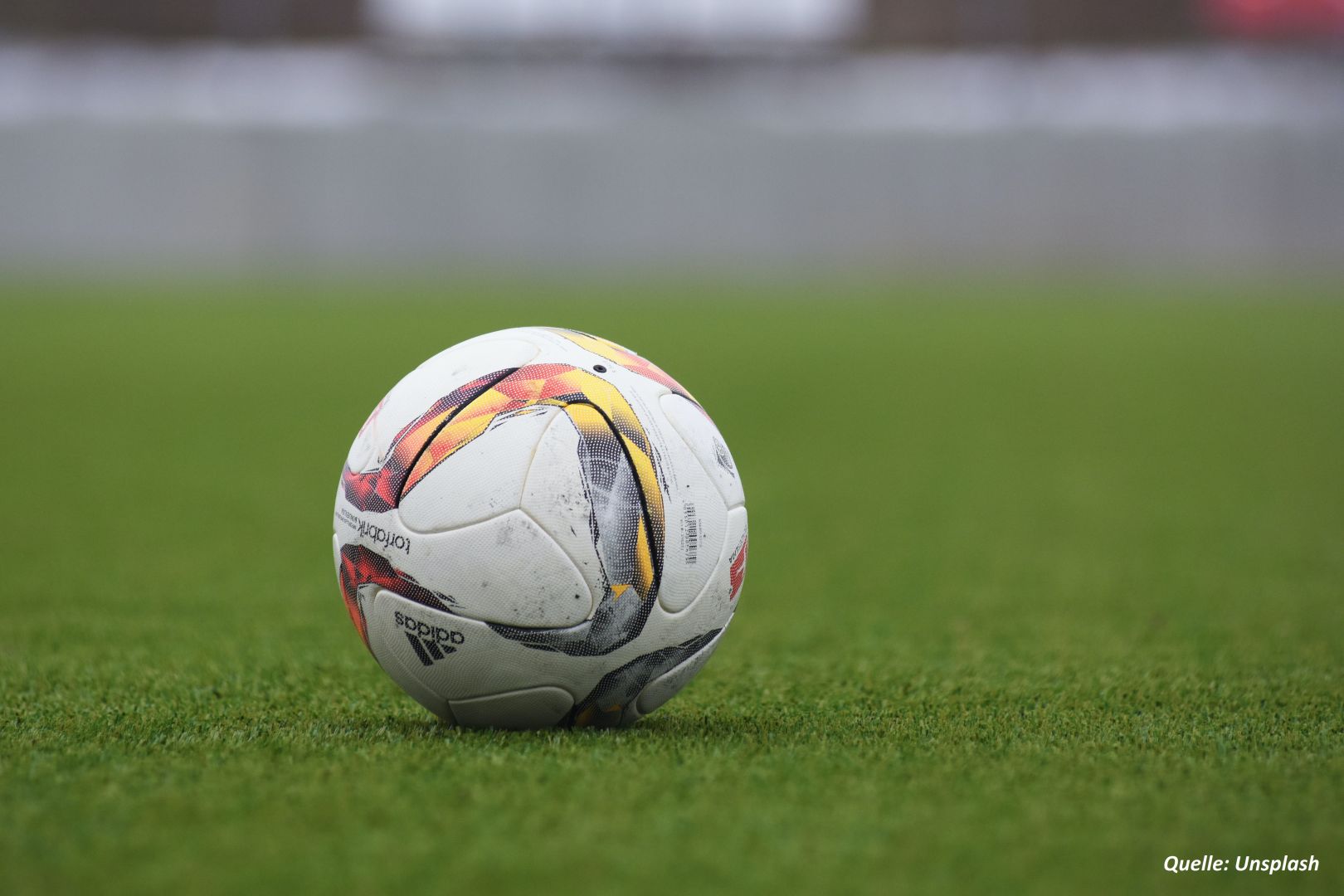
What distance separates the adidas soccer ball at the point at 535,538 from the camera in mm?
2895

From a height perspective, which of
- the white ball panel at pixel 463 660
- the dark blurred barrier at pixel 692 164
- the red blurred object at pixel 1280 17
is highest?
the red blurred object at pixel 1280 17

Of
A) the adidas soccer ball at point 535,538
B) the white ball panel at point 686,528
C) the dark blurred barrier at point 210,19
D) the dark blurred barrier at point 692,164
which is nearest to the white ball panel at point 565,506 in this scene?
the adidas soccer ball at point 535,538

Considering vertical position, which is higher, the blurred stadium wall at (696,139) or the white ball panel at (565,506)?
the blurred stadium wall at (696,139)

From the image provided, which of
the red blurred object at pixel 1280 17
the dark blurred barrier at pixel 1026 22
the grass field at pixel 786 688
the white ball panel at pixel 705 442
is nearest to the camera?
the grass field at pixel 786 688

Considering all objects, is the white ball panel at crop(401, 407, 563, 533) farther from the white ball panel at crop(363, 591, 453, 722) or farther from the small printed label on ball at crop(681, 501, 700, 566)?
the small printed label on ball at crop(681, 501, 700, 566)

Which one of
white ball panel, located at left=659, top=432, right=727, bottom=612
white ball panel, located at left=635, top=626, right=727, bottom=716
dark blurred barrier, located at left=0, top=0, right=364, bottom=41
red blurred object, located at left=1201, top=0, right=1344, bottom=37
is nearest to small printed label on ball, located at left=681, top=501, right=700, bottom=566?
white ball panel, located at left=659, top=432, right=727, bottom=612

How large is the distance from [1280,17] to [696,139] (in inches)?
465

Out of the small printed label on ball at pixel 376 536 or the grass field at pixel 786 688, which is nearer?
the grass field at pixel 786 688

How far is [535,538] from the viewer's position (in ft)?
9.43

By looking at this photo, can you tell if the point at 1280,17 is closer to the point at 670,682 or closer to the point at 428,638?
the point at 670,682

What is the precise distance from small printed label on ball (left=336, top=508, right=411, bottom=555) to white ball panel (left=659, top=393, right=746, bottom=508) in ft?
1.89

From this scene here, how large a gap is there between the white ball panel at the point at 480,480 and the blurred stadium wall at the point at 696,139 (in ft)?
99.1

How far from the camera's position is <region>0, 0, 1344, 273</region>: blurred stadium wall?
106 feet

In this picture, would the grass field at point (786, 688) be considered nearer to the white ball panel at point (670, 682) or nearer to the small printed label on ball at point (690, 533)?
the white ball panel at point (670, 682)
